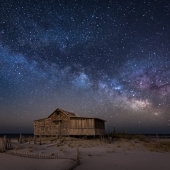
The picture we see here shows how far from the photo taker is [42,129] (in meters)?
44.8

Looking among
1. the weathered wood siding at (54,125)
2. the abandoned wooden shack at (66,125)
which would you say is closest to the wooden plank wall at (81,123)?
the abandoned wooden shack at (66,125)

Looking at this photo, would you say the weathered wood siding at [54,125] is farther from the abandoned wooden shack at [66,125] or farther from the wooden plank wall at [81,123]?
the wooden plank wall at [81,123]

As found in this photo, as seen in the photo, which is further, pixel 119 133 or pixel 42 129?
pixel 119 133

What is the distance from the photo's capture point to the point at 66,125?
42812 millimetres

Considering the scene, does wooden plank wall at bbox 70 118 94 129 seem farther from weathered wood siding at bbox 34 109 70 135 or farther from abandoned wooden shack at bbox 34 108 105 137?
weathered wood siding at bbox 34 109 70 135

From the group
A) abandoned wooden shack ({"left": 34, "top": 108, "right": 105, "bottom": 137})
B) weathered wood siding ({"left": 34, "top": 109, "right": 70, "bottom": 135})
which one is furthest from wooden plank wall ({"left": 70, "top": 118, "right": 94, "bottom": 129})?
weathered wood siding ({"left": 34, "top": 109, "right": 70, "bottom": 135})

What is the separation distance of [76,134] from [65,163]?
2638cm

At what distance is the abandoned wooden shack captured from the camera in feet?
136

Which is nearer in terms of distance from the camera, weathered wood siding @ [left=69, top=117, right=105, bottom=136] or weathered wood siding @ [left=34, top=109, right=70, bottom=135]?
weathered wood siding @ [left=69, top=117, right=105, bottom=136]

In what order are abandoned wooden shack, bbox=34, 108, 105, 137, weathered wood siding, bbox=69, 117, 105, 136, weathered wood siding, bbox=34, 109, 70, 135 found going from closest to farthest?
weathered wood siding, bbox=69, 117, 105, 136 → abandoned wooden shack, bbox=34, 108, 105, 137 → weathered wood siding, bbox=34, 109, 70, 135

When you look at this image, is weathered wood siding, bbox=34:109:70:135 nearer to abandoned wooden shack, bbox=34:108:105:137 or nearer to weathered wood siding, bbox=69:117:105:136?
abandoned wooden shack, bbox=34:108:105:137

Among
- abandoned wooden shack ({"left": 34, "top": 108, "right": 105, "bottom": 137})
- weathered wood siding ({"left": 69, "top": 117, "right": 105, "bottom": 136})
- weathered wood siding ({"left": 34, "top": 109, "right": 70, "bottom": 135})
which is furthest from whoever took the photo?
weathered wood siding ({"left": 34, "top": 109, "right": 70, "bottom": 135})

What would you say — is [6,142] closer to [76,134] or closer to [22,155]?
[22,155]

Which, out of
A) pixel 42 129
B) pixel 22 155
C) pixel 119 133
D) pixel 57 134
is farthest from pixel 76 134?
pixel 22 155
